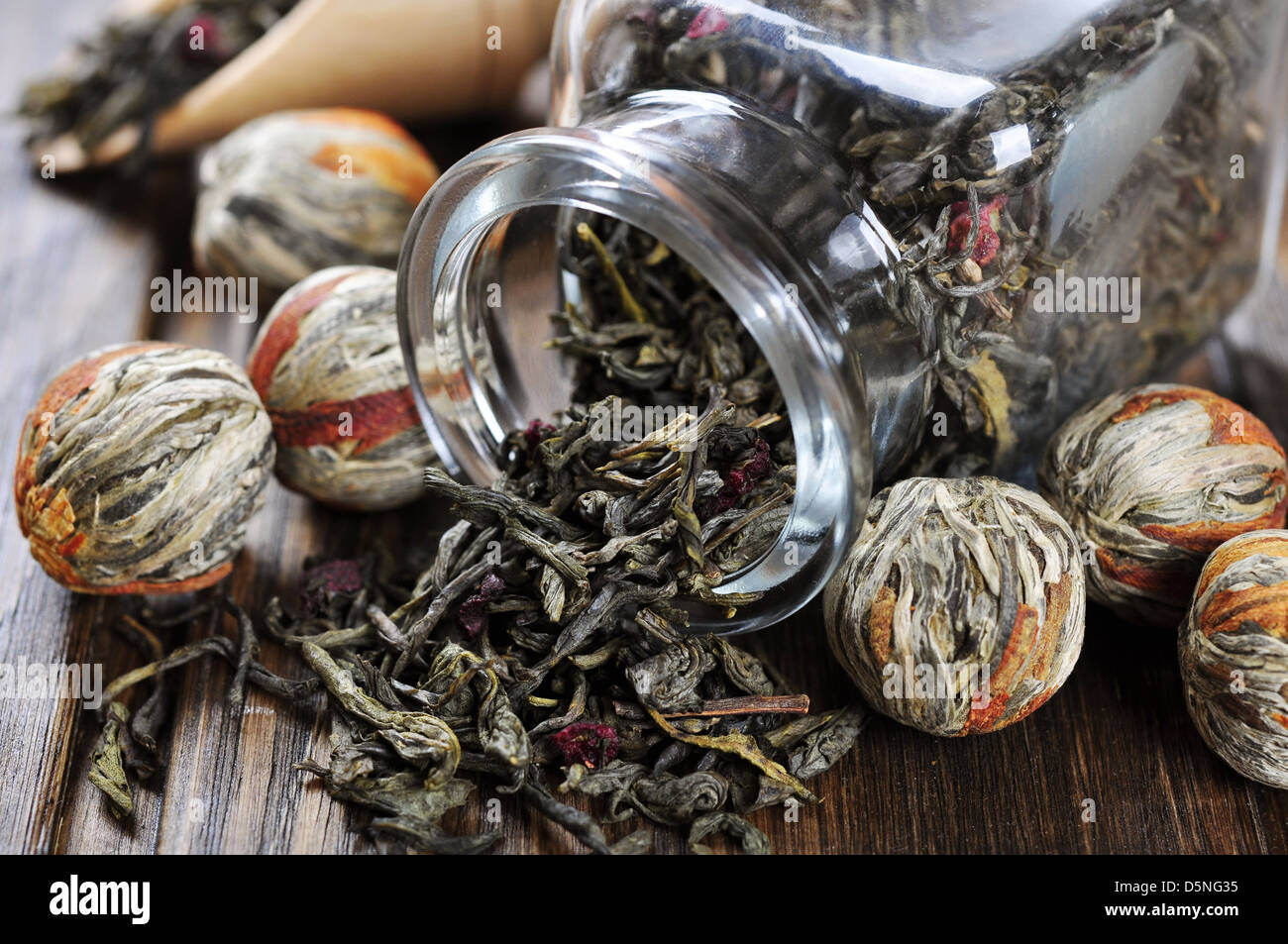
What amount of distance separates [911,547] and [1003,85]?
1.42ft

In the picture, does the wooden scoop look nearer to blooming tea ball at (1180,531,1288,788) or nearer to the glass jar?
the glass jar

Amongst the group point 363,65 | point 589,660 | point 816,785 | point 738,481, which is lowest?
point 816,785

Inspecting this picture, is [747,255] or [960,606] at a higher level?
[747,255]

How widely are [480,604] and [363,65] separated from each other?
1.01 meters

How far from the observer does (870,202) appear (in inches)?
46.1

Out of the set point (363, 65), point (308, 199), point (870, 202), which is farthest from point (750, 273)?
point (363, 65)

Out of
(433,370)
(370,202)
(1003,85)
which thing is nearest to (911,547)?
(1003,85)

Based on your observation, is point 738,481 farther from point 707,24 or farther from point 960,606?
point 707,24

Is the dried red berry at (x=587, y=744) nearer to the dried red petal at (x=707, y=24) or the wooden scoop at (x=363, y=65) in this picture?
the dried red petal at (x=707, y=24)

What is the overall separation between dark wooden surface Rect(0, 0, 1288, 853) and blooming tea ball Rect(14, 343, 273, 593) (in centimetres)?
11

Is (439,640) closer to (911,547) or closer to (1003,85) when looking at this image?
(911,547)

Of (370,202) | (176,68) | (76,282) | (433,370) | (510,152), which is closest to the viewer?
(510,152)

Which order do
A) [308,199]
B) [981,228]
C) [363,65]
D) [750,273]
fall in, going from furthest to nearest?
[363,65] → [308,199] → [981,228] → [750,273]

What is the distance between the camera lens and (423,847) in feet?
3.66
